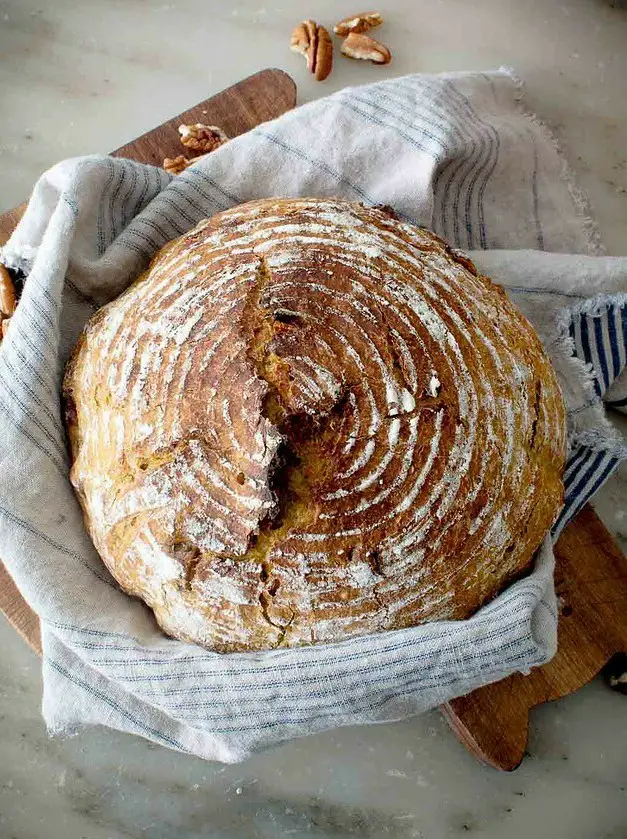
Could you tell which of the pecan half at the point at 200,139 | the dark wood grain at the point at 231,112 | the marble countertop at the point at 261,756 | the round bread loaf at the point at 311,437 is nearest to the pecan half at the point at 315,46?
the marble countertop at the point at 261,756

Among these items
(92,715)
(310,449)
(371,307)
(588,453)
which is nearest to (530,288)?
(588,453)

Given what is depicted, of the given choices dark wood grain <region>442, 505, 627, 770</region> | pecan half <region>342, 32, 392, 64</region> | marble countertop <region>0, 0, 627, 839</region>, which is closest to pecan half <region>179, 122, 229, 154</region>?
marble countertop <region>0, 0, 627, 839</region>

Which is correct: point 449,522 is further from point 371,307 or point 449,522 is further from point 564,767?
point 564,767

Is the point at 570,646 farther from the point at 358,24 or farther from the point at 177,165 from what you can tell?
the point at 358,24

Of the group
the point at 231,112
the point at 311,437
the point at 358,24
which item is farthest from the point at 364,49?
the point at 311,437

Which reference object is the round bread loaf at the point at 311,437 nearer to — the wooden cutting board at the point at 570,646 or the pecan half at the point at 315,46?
the wooden cutting board at the point at 570,646

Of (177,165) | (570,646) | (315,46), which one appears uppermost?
(315,46)
